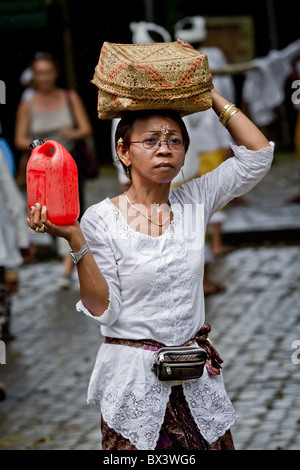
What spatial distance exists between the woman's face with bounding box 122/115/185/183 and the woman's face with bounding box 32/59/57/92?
5.17m

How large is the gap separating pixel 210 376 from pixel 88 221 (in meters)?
0.72

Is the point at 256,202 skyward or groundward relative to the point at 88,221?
groundward

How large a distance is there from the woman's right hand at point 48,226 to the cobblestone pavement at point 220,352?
231 cm

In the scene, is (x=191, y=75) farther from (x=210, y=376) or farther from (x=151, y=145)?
(x=210, y=376)

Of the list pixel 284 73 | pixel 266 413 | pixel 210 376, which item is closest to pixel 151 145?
pixel 210 376

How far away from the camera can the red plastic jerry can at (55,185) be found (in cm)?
278

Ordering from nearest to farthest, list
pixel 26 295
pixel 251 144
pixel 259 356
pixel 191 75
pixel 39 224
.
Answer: pixel 39 224 < pixel 191 75 < pixel 251 144 < pixel 259 356 < pixel 26 295

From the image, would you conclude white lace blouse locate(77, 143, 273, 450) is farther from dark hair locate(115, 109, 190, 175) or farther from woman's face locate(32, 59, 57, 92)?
woman's face locate(32, 59, 57, 92)

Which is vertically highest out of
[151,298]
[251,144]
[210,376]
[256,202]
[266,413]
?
[251,144]

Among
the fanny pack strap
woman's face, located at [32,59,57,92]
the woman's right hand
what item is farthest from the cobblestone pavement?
the woman's right hand

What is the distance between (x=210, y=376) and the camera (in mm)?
3281

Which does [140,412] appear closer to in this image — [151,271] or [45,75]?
[151,271]

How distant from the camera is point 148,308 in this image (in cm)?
312

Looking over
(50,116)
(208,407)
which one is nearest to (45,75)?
(50,116)
